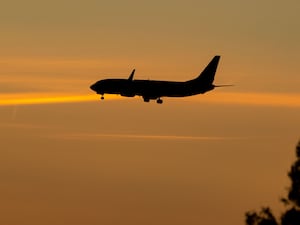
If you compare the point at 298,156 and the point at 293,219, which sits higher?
the point at 298,156

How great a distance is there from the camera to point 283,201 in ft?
446

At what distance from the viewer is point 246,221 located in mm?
138125

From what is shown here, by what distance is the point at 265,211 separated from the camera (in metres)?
136

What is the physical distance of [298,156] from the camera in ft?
466

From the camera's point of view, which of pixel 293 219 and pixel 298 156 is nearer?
pixel 293 219

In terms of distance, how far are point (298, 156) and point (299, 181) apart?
6000 mm

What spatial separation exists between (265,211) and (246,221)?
3087mm

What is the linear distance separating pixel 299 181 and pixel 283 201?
3.01 metres

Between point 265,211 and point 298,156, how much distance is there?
9517 millimetres

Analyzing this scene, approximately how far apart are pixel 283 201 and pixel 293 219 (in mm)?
4704

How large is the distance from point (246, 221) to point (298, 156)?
411 inches

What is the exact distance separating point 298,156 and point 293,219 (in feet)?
41.2

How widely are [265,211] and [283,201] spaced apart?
2.30 metres
